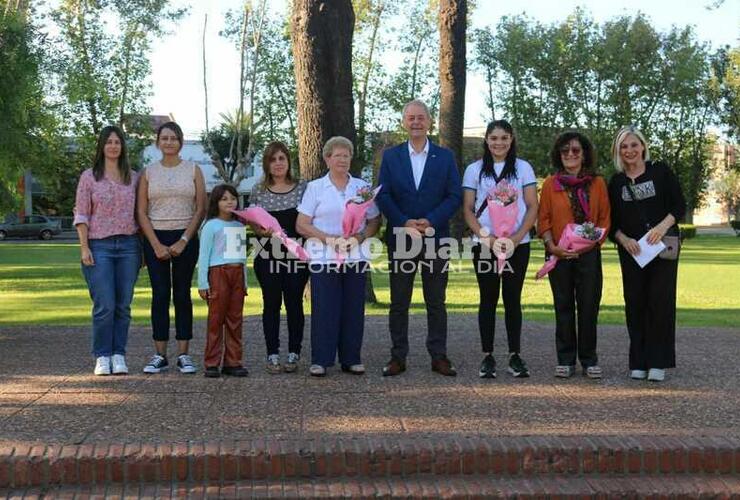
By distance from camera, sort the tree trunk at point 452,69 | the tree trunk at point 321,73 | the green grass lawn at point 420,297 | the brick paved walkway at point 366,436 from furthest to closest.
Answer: the tree trunk at point 452,69
the green grass lawn at point 420,297
the tree trunk at point 321,73
the brick paved walkway at point 366,436

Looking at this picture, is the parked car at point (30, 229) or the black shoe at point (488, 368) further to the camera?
the parked car at point (30, 229)

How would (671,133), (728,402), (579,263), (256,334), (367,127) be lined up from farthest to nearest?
(671,133)
(367,127)
(256,334)
(579,263)
(728,402)

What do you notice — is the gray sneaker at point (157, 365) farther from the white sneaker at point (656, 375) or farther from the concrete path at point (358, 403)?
the white sneaker at point (656, 375)

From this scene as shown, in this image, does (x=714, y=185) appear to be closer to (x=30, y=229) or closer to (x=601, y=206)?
(x=30, y=229)

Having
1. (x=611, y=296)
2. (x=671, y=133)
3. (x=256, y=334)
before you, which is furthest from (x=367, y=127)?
(x=256, y=334)

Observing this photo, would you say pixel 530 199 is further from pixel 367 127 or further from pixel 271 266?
pixel 367 127

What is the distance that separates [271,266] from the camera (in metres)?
7.74

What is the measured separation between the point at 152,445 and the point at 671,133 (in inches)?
2441

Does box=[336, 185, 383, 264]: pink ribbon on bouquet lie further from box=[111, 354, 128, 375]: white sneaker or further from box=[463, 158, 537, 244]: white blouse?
box=[111, 354, 128, 375]: white sneaker

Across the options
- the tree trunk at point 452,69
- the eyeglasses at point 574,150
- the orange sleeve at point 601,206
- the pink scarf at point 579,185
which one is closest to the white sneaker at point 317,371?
the pink scarf at point 579,185

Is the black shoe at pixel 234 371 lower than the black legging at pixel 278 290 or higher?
lower

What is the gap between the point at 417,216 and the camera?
24.8 ft

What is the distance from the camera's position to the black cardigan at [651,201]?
7.43 meters

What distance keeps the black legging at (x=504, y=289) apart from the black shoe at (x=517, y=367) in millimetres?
71
